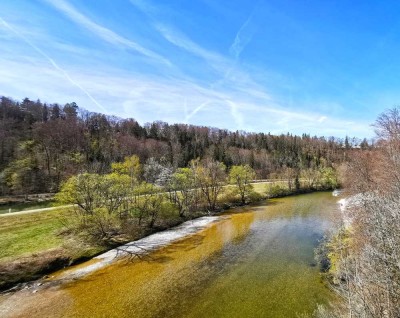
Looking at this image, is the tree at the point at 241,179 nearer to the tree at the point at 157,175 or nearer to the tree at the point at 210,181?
the tree at the point at 210,181

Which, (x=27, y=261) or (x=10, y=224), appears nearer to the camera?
(x=27, y=261)

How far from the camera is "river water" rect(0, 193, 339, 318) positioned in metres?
16.3

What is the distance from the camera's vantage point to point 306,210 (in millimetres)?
47688

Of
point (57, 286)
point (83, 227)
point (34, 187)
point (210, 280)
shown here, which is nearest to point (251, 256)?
point (210, 280)

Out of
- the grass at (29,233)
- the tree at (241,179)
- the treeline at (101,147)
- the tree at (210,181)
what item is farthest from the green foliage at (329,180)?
the grass at (29,233)

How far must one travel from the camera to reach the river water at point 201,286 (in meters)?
16.3

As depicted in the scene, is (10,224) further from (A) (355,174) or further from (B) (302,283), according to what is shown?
(A) (355,174)

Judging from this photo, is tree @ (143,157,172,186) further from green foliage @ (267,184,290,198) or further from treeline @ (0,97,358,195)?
green foliage @ (267,184,290,198)

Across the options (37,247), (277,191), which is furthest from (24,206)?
(277,191)

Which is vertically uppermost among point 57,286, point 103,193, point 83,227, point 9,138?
point 9,138

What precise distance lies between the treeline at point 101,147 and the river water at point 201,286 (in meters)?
26.3

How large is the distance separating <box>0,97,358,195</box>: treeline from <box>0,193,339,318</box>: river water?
2627cm

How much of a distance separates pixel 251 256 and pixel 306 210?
1049 inches

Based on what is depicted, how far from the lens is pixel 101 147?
8125 centimetres
